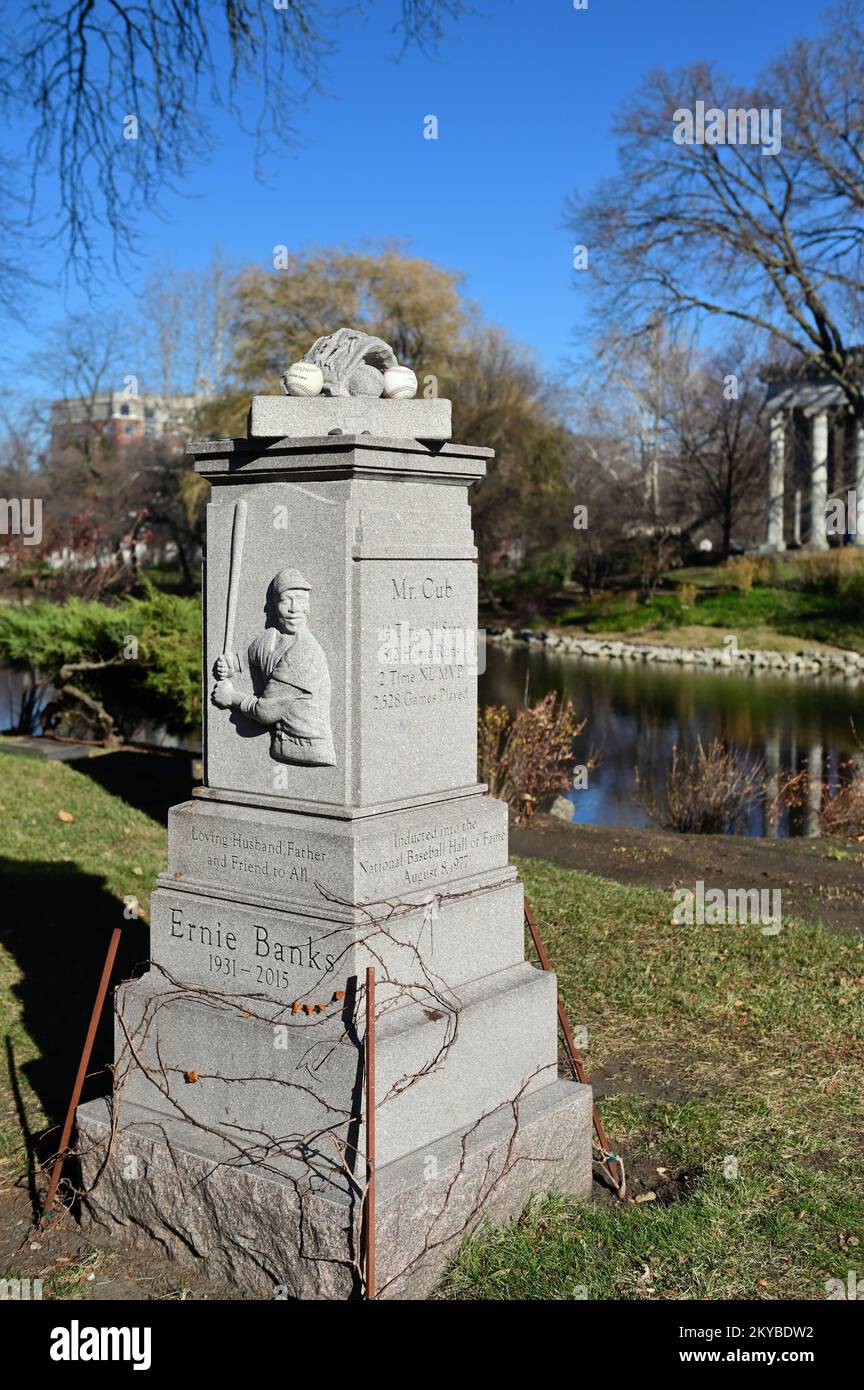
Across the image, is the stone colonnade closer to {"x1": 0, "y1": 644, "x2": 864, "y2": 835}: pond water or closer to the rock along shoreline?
the rock along shoreline

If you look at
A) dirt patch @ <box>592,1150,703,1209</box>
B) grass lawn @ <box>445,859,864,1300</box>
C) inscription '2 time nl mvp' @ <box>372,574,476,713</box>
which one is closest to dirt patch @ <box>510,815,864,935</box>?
grass lawn @ <box>445,859,864,1300</box>

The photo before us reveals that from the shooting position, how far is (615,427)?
5309 centimetres

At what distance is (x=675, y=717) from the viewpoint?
22.6 meters

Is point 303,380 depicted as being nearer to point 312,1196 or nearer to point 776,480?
point 312,1196

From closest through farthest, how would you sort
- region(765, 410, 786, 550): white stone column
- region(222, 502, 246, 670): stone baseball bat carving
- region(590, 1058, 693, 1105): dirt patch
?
region(222, 502, 246, 670): stone baseball bat carving
region(590, 1058, 693, 1105): dirt patch
region(765, 410, 786, 550): white stone column

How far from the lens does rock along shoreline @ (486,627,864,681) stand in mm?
32562

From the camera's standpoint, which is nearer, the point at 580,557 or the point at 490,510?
the point at 490,510

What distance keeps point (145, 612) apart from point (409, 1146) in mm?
10877

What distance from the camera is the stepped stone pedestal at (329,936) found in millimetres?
4145

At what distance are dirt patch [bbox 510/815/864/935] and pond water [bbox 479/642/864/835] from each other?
6.46ft

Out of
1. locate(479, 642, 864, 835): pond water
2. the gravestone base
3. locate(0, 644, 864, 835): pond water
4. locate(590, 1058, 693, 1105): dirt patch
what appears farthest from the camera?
locate(0, 644, 864, 835): pond water

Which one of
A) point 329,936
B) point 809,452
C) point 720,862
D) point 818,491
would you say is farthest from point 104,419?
point 329,936

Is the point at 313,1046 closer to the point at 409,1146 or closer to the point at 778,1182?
the point at 409,1146

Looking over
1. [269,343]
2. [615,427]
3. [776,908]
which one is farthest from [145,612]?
[615,427]
